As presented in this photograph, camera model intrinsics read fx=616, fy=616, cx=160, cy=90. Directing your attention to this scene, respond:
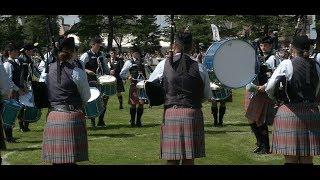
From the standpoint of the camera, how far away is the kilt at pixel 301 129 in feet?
18.9

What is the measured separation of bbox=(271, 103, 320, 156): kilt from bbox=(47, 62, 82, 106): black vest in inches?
77.8

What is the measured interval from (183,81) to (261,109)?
2617 millimetres

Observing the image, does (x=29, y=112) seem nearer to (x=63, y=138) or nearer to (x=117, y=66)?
(x=63, y=138)

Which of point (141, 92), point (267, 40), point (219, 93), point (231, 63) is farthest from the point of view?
point (141, 92)

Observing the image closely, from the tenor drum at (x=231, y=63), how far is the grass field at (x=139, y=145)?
101 cm

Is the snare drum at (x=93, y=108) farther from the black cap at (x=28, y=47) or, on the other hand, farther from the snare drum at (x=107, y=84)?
the black cap at (x=28, y=47)

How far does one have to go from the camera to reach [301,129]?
5.79m

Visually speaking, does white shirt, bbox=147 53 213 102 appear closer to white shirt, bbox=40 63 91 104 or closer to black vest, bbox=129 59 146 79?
white shirt, bbox=40 63 91 104

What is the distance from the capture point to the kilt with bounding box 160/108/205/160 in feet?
18.3

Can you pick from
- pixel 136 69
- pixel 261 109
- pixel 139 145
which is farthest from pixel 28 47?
pixel 261 109

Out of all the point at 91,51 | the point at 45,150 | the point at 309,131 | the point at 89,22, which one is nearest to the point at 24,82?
the point at 91,51

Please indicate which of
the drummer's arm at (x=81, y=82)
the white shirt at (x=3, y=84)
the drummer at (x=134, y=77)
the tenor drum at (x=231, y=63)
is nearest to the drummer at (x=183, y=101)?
the drummer's arm at (x=81, y=82)
